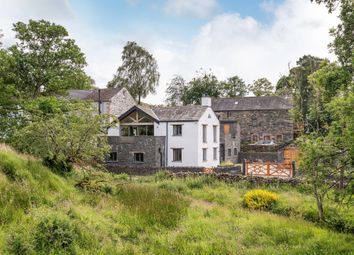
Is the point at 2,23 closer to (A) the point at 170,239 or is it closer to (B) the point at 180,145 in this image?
(B) the point at 180,145

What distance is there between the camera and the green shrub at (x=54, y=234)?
7945 millimetres

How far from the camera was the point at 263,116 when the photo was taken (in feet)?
160

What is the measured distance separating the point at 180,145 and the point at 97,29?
1921cm

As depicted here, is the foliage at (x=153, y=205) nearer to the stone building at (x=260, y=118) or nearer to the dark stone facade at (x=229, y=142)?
the dark stone facade at (x=229, y=142)

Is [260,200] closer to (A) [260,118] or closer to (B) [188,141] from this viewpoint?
(B) [188,141]

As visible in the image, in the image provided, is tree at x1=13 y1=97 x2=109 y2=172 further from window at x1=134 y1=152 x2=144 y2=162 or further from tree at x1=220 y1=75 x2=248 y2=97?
tree at x1=220 y1=75 x2=248 y2=97

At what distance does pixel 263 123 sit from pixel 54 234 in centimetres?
4357

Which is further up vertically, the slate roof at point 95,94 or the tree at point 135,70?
the tree at point 135,70

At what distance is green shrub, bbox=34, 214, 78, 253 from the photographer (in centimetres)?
795

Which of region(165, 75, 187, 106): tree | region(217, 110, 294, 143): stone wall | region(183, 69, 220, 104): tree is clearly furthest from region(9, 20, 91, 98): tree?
region(165, 75, 187, 106): tree

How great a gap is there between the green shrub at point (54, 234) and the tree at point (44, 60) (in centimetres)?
1644

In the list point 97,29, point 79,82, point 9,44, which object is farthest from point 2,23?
point 97,29

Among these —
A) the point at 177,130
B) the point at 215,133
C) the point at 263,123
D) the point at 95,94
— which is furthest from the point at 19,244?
the point at 263,123

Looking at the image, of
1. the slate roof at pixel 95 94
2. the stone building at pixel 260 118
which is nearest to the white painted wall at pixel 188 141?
the slate roof at pixel 95 94
